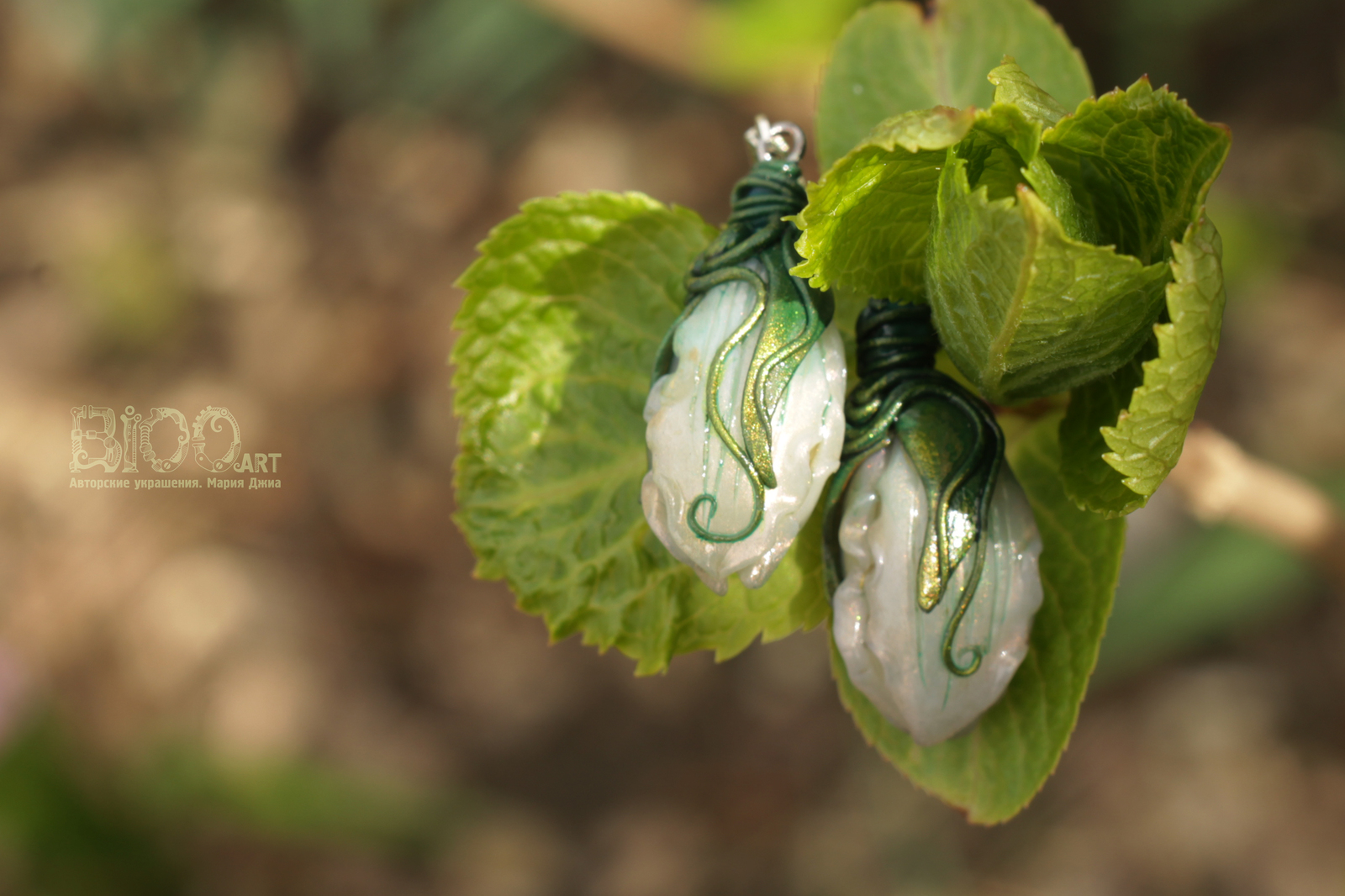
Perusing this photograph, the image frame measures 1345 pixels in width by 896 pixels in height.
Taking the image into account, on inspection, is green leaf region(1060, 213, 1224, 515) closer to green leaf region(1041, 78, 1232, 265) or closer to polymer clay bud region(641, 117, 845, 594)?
green leaf region(1041, 78, 1232, 265)

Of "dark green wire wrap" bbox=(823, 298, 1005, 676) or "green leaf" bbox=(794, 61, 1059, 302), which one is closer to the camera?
"green leaf" bbox=(794, 61, 1059, 302)

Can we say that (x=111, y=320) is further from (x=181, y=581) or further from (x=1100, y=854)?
(x=1100, y=854)

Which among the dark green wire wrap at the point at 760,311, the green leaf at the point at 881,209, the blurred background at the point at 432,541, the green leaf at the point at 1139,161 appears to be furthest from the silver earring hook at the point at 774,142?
the blurred background at the point at 432,541

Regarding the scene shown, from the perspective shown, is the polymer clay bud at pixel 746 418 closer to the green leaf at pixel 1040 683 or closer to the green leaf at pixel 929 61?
the green leaf at pixel 1040 683

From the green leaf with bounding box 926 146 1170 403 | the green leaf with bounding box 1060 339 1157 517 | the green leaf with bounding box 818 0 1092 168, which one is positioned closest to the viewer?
the green leaf with bounding box 926 146 1170 403

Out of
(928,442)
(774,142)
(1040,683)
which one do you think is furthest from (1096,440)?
(774,142)

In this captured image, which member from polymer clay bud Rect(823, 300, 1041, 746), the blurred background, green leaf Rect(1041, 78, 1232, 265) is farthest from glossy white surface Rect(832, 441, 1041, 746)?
the blurred background
